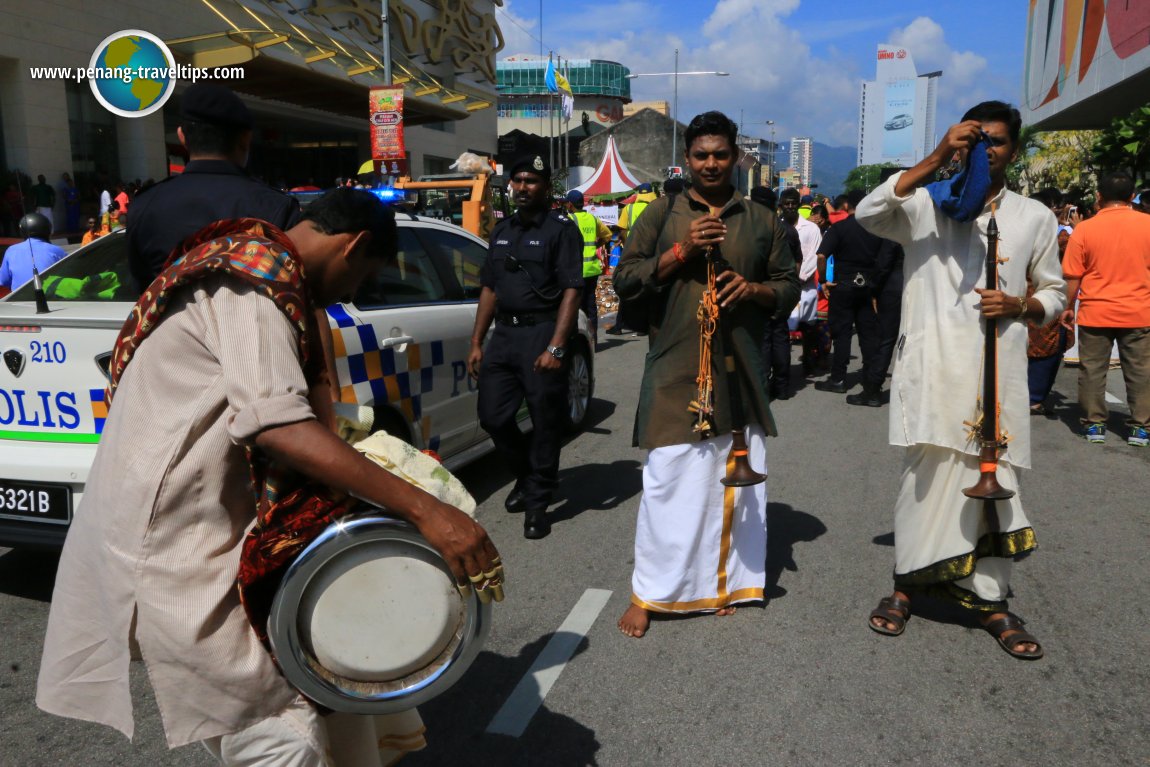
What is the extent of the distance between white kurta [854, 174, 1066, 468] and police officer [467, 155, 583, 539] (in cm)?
178

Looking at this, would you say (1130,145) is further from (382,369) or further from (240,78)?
(240,78)

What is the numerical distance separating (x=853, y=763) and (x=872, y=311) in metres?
6.11

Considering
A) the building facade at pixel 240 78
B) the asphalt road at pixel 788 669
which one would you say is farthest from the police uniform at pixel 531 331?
the building facade at pixel 240 78

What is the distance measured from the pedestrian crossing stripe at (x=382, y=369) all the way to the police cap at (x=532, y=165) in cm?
104

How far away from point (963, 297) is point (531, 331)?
2.18 metres

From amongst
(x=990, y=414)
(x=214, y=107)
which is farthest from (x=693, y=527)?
(x=214, y=107)

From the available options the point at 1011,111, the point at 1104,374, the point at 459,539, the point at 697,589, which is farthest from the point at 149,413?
the point at 1104,374

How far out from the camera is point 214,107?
3.22 meters

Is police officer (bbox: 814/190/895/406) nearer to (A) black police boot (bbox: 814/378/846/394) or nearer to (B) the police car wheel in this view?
(A) black police boot (bbox: 814/378/846/394)

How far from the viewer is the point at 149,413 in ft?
5.27

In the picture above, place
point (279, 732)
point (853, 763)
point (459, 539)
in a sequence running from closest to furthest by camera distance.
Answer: point (459, 539) < point (279, 732) < point (853, 763)

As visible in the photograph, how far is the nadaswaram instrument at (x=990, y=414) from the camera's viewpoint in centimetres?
312

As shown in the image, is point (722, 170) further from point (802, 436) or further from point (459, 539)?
point (802, 436)

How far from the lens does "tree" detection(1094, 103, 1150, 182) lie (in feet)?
47.4
